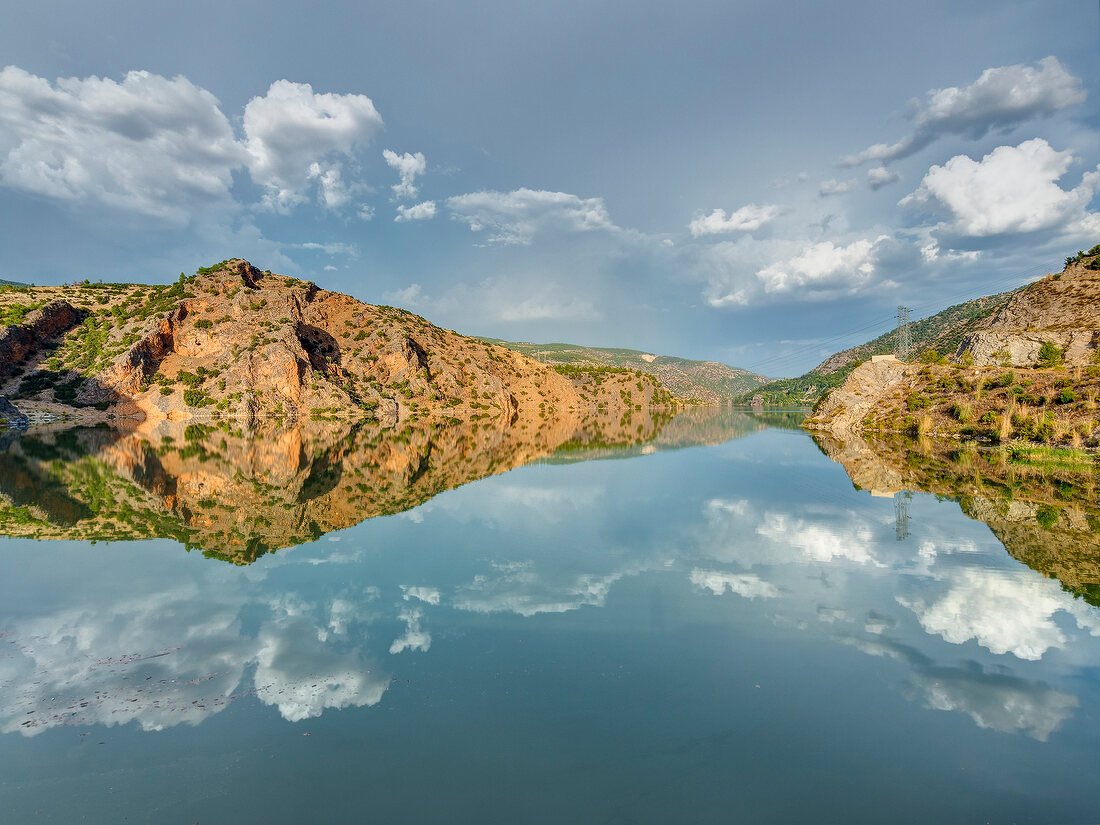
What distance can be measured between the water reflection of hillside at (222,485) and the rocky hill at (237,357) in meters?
38.8

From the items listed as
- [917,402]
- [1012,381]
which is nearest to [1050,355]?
[1012,381]

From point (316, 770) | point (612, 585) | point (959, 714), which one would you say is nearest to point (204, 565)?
point (316, 770)

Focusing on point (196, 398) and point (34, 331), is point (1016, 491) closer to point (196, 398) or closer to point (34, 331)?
point (196, 398)

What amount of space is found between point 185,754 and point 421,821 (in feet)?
10.8

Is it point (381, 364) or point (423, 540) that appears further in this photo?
point (381, 364)

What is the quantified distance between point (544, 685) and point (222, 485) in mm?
21435

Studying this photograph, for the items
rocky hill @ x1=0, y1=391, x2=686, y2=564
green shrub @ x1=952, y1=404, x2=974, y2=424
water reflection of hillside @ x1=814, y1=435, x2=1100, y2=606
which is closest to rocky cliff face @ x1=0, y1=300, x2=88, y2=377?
rocky hill @ x1=0, y1=391, x2=686, y2=564

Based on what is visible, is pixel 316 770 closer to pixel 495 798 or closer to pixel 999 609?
pixel 495 798

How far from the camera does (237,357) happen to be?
9006cm

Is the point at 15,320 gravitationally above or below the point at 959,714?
above

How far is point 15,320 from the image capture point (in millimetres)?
81938

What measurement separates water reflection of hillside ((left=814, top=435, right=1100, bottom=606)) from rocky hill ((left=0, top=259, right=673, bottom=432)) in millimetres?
45376

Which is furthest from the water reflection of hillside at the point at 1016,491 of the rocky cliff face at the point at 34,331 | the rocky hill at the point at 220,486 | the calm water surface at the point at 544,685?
the rocky cliff face at the point at 34,331

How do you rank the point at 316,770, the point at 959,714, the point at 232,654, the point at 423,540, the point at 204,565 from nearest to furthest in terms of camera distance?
the point at 316,770, the point at 959,714, the point at 232,654, the point at 204,565, the point at 423,540
